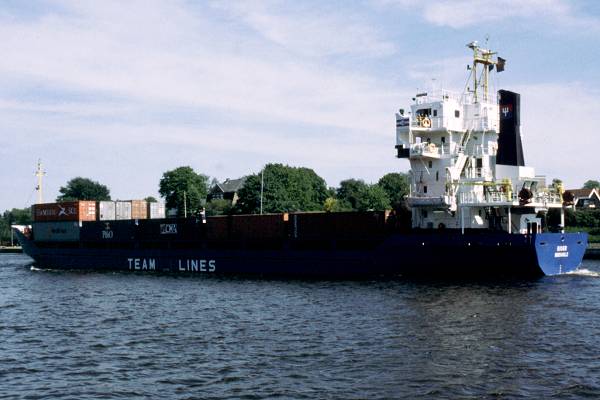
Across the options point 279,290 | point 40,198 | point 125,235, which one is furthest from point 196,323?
point 40,198

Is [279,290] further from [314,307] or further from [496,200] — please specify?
[496,200]

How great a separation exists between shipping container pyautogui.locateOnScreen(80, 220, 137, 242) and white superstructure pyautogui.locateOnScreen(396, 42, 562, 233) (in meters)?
28.7

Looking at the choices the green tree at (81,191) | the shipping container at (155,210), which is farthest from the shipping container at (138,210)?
the green tree at (81,191)

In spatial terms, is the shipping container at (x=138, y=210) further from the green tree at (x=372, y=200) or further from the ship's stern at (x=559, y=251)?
the green tree at (x=372, y=200)

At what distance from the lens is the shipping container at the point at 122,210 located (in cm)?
6762

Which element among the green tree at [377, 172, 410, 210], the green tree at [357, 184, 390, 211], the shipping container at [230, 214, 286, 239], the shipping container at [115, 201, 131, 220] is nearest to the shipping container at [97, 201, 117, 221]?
the shipping container at [115, 201, 131, 220]

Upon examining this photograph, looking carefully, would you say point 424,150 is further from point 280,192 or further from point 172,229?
point 280,192

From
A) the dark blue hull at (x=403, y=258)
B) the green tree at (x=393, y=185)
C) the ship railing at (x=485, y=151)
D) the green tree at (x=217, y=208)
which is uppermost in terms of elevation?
the green tree at (x=393, y=185)

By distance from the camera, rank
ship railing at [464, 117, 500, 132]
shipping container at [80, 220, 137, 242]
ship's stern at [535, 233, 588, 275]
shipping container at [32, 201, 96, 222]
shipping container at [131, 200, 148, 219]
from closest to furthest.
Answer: ship's stern at [535, 233, 588, 275], ship railing at [464, 117, 500, 132], shipping container at [80, 220, 137, 242], shipping container at [32, 201, 96, 222], shipping container at [131, 200, 148, 219]

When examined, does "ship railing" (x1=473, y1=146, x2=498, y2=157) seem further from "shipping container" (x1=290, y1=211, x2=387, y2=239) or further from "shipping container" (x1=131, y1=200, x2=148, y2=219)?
"shipping container" (x1=131, y1=200, x2=148, y2=219)

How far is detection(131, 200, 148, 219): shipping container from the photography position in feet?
224

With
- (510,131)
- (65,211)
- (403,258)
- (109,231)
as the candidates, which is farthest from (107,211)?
(510,131)

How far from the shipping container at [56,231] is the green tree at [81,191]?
9492 cm

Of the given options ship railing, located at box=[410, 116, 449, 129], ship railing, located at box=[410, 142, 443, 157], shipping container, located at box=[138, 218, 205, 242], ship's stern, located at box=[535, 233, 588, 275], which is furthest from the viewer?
shipping container, located at box=[138, 218, 205, 242]
